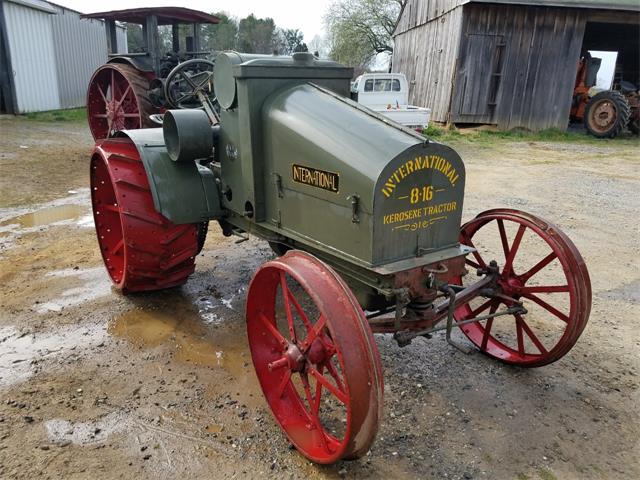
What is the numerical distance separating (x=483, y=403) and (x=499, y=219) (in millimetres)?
1092

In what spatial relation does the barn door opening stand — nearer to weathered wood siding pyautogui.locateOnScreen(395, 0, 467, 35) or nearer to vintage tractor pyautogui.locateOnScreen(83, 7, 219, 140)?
weathered wood siding pyautogui.locateOnScreen(395, 0, 467, 35)

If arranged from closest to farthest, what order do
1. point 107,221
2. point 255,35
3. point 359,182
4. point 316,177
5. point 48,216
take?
point 359,182 → point 316,177 → point 107,221 → point 48,216 → point 255,35

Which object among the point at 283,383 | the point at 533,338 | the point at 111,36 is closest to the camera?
the point at 283,383

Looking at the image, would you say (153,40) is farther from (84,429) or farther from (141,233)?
(84,429)

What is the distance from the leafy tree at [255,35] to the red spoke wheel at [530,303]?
35.0 metres

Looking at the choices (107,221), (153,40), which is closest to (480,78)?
(153,40)

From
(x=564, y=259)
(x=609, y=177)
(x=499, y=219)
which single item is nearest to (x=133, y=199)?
(x=499, y=219)

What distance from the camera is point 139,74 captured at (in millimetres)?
8234

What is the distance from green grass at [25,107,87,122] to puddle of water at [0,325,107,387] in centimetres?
1285

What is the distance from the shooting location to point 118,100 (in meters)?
8.67

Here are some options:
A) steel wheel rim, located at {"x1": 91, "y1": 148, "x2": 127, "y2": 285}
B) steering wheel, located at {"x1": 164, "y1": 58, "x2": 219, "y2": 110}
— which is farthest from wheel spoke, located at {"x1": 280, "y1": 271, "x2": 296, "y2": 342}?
steel wheel rim, located at {"x1": 91, "y1": 148, "x2": 127, "y2": 285}

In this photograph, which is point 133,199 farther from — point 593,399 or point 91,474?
point 593,399

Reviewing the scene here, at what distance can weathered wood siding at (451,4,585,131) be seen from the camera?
13656mm

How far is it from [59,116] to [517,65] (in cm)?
1305
